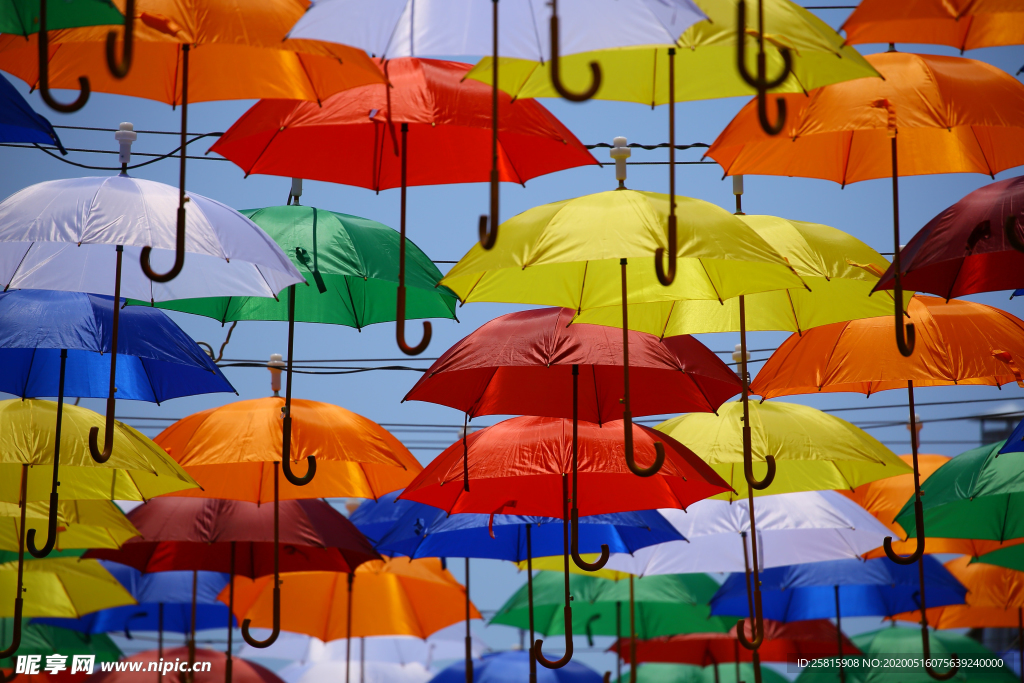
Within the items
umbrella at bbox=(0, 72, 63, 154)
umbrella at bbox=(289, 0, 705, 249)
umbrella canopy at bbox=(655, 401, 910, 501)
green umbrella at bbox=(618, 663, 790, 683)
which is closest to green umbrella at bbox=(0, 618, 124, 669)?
green umbrella at bbox=(618, 663, 790, 683)

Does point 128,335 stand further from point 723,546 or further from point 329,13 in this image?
point 723,546

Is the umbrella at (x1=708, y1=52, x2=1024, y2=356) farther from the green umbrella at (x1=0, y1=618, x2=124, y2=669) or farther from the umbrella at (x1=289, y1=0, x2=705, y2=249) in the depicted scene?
the green umbrella at (x1=0, y1=618, x2=124, y2=669)

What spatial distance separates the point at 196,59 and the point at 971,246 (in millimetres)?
3402

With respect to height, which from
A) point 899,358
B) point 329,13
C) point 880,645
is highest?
point 329,13

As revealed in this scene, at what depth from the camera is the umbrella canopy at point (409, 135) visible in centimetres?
450

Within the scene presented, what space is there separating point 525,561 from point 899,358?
2.90 meters

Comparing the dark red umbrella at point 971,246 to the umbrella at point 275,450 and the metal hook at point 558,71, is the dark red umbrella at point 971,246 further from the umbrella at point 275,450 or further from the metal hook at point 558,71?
the umbrella at point 275,450

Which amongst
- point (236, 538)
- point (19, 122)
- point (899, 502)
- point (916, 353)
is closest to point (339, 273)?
point (19, 122)

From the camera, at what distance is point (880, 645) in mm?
9609

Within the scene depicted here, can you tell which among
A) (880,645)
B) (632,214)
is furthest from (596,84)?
(880,645)

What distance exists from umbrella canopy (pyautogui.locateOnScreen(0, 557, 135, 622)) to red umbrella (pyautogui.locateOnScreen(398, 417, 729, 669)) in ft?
10.4

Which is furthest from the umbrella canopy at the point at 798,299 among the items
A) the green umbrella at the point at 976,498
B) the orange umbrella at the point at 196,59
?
the orange umbrella at the point at 196,59

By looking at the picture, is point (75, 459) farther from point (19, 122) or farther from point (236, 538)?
point (19, 122)

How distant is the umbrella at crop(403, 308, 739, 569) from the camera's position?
4.90 metres
